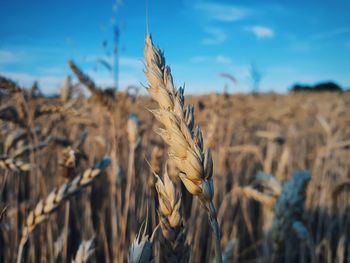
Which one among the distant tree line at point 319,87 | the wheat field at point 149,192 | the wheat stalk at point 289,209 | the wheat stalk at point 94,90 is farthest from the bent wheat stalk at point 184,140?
the distant tree line at point 319,87

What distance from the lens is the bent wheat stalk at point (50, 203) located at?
0.77 m

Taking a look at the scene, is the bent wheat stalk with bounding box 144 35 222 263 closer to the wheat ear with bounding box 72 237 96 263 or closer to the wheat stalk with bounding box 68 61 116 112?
the wheat ear with bounding box 72 237 96 263

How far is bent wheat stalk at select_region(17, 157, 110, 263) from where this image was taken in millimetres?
767

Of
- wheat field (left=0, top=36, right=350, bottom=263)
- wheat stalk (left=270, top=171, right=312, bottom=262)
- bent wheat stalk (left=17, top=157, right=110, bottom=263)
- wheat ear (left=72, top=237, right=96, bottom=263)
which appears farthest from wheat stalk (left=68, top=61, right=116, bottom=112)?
wheat stalk (left=270, top=171, right=312, bottom=262)

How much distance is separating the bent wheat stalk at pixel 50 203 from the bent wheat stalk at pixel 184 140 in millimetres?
545

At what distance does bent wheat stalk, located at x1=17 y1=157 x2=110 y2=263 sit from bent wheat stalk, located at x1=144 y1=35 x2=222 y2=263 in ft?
1.79

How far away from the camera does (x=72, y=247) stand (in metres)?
1.61

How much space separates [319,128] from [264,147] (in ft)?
6.85

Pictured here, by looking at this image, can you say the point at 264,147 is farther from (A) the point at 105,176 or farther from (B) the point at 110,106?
(B) the point at 110,106

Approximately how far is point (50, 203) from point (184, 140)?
23.0 inches

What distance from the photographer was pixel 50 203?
2.65ft

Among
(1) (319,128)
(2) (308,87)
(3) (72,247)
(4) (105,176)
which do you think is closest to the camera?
(3) (72,247)

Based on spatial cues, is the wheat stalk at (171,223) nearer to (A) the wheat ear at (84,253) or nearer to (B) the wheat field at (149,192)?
(B) the wheat field at (149,192)

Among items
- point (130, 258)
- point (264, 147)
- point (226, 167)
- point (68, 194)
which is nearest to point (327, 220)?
point (226, 167)
